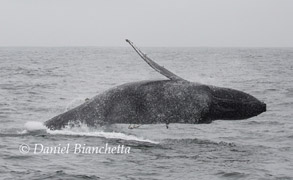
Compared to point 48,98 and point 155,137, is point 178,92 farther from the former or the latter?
point 48,98

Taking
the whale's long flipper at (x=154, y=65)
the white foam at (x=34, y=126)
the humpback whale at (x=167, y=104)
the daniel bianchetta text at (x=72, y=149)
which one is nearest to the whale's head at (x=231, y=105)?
the humpback whale at (x=167, y=104)

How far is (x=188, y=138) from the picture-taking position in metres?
13.2

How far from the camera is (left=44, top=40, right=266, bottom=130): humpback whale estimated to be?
11.4 metres

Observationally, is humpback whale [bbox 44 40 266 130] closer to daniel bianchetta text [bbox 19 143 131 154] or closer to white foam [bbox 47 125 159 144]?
white foam [bbox 47 125 159 144]

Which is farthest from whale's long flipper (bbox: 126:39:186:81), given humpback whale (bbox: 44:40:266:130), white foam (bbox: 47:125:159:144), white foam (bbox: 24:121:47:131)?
white foam (bbox: 24:121:47:131)

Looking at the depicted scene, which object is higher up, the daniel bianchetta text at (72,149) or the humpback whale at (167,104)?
the humpback whale at (167,104)

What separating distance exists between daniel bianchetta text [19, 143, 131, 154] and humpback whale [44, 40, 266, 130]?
2.03 feet

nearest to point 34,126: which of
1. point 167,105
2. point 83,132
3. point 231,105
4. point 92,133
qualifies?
point 83,132

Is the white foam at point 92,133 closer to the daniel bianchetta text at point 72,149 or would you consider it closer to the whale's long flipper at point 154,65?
the daniel bianchetta text at point 72,149

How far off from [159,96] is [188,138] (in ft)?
7.04

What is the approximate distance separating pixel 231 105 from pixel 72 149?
3.74 m

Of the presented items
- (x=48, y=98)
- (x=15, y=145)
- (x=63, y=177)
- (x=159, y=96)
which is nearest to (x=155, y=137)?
(x=159, y=96)

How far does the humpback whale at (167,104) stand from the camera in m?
11.4

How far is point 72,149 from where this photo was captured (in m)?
11.2
